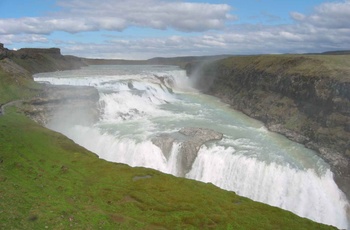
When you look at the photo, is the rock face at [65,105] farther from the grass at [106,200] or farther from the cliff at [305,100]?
the cliff at [305,100]

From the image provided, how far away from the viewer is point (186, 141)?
1384 inches

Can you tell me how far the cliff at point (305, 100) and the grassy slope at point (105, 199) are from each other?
14.3 metres

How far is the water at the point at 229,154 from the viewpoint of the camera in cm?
2919

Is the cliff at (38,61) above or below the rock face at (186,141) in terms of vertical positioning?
above

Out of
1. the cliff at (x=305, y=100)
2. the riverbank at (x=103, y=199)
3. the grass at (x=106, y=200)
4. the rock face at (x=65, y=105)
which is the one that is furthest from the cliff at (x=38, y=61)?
the grass at (x=106, y=200)

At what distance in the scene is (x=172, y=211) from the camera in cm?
1997

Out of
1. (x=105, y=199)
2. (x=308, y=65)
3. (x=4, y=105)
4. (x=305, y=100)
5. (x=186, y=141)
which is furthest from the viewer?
(x=308, y=65)

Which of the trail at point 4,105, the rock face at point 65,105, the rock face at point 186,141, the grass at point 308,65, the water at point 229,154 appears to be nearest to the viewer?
the water at point 229,154

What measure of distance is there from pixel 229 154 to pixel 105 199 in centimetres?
1548

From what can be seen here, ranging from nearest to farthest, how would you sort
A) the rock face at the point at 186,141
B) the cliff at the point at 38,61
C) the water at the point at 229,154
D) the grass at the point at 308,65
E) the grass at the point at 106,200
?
the grass at the point at 106,200 < the water at the point at 229,154 < the rock face at the point at 186,141 < the grass at the point at 308,65 < the cliff at the point at 38,61

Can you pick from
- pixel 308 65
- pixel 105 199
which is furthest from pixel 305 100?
pixel 105 199

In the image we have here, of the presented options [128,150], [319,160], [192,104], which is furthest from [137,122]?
[319,160]

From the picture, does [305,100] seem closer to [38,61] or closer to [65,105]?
[65,105]

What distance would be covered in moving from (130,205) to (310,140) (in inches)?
994
